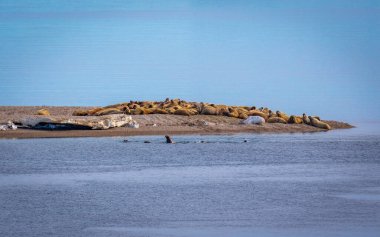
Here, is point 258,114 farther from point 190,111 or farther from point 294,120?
point 190,111

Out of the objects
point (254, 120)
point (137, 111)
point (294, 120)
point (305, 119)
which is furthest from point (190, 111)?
point (305, 119)

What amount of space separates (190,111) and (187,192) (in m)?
28.9

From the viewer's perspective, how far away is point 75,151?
27.3 metres

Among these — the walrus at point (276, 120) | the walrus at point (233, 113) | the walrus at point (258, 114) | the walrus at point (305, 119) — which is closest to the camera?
the walrus at point (233, 113)

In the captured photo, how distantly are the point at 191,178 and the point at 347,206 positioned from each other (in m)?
5.60

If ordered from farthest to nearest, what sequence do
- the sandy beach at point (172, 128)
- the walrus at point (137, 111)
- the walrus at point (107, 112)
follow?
1. the walrus at point (137, 111)
2. the walrus at point (107, 112)
3. the sandy beach at point (172, 128)

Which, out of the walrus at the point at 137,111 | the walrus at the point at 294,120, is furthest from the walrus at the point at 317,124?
the walrus at the point at 137,111

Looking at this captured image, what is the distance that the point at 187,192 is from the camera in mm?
15906

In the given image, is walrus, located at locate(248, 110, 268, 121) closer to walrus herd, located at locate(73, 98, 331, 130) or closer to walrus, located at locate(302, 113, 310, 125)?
walrus herd, located at locate(73, 98, 331, 130)

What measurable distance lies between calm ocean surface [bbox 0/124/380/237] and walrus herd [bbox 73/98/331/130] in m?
15.7

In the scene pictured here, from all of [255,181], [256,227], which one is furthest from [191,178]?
[256,227]

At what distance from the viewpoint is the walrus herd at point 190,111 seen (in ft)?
145

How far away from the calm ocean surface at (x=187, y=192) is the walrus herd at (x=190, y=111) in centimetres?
1571

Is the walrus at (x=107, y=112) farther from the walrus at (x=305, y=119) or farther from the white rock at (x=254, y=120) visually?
the walrus at (x=305, y=119)
